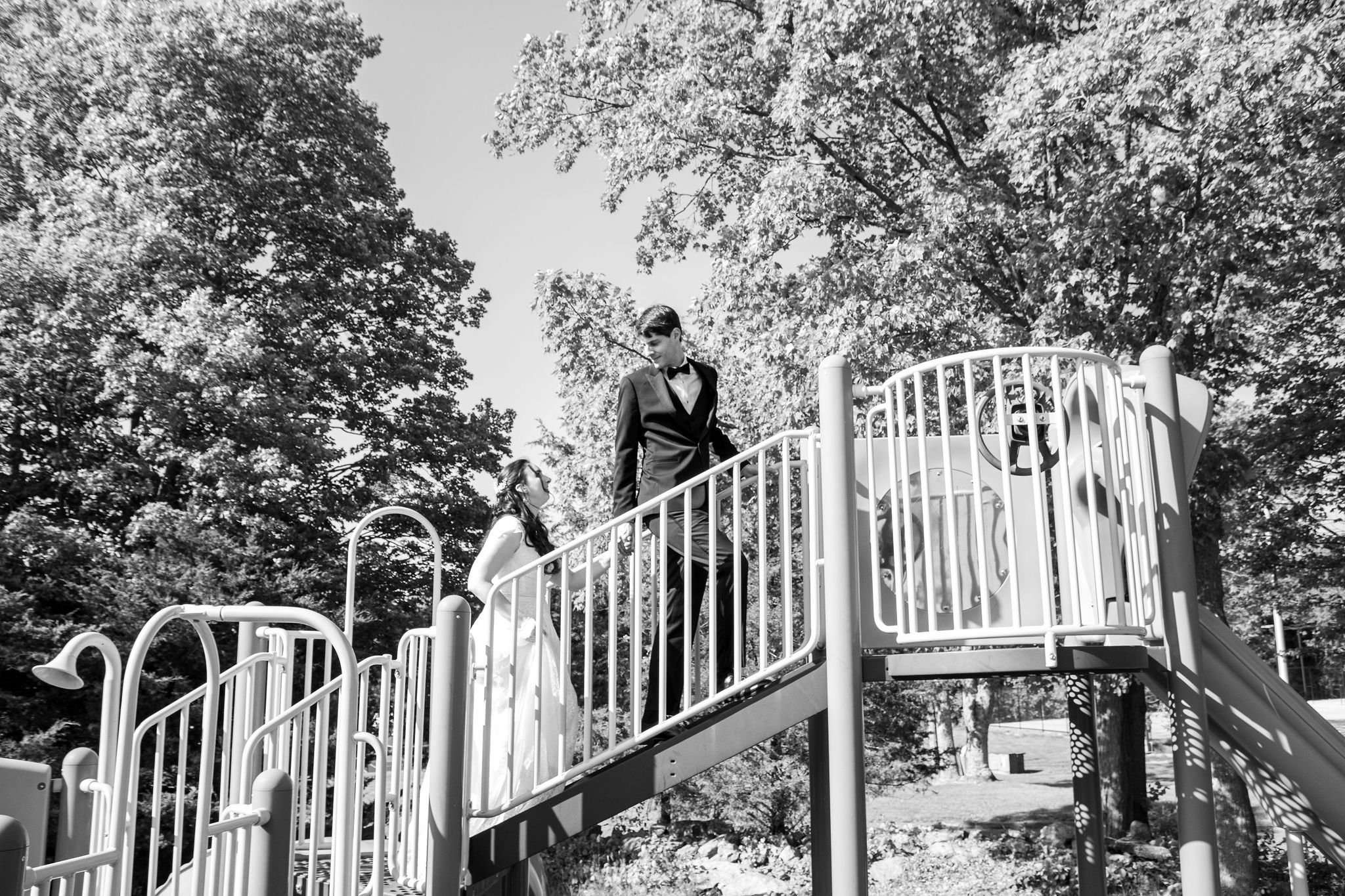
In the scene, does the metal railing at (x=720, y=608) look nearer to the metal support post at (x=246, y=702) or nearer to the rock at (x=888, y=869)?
the metal support post at (x=246, y=702)

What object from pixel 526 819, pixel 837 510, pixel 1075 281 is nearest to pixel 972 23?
pixel 1075 281

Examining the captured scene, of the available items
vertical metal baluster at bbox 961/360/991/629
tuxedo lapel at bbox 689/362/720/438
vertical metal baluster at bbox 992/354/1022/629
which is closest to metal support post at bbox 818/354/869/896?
vertical metal baluster at bbox 961/360/991/629

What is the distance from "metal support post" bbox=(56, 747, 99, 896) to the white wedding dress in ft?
5.41

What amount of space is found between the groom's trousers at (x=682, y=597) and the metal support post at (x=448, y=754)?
32.7 inches

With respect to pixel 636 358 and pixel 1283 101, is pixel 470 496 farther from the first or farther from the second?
pixel 1283 101

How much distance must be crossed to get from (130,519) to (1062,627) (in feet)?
54.0

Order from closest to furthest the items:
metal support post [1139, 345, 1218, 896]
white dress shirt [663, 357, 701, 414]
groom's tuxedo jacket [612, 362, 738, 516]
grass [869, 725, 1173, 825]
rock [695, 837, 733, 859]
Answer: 1. metal support post [1139, 345, 1218, 896]
2. groom's tuxedo jacket [612, 362, 738, 516]
3. white dress shirt [663, 357, 701, 414]
4. rock [695, 837, 733, 859]
5. grass [869, 725, 1173, 825]

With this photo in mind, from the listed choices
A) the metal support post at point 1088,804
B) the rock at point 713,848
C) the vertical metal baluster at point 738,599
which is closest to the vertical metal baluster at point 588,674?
the vertical metal baluster at point 738,599

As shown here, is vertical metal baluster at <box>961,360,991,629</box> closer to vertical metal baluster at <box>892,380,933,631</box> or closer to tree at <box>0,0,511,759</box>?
vertical metal baluster at <box>892,380,933,631</box>

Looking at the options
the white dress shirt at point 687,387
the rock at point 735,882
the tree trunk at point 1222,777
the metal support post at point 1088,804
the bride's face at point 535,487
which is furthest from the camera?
the rock at point 735,882

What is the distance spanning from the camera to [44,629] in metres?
14.2

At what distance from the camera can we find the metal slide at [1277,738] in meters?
4.21

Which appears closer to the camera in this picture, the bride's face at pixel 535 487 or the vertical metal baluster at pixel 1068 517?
the vertical metal baluster at pixel 1068 517

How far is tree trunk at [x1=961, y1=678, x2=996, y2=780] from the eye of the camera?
2144 cm
